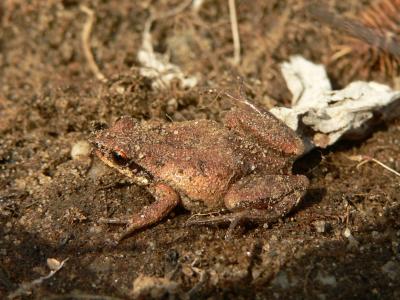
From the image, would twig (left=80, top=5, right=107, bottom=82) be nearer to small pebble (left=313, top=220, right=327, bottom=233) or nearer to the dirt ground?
the dirt ground

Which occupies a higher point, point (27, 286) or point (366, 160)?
point (366, 160)

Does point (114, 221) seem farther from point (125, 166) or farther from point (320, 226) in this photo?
point (320, 226)

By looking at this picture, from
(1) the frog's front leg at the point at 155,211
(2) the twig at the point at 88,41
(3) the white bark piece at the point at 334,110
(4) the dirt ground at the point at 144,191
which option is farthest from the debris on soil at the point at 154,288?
(2) the twig at the point at 88,41

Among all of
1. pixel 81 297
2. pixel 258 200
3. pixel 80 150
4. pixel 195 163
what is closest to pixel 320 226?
pixel 258 200

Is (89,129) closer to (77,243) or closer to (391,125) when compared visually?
(77,243)

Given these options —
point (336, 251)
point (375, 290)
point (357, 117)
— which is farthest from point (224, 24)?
point (375, 290)

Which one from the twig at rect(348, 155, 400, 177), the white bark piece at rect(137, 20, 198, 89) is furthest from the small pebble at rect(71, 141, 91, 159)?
the twig at rect(348, 155, 400, 177)

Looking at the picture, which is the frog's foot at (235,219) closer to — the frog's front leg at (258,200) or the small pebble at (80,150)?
the frog's front leg at (258,200)

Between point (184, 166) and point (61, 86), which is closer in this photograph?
A: point (184, 166)
